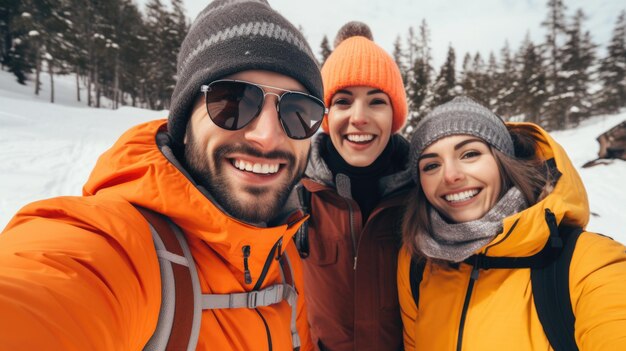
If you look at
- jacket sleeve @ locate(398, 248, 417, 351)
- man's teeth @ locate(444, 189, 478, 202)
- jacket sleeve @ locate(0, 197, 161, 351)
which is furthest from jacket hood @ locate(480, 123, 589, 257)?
jacket sleeve @ locate(0, 197, 161, 351)

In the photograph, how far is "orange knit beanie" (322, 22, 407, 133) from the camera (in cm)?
282

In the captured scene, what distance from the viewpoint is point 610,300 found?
4.33ft

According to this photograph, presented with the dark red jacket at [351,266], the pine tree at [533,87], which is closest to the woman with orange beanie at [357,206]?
the dark red jacket at [351,266]

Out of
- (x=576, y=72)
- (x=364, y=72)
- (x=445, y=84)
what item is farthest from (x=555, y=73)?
(x=364, y=72)

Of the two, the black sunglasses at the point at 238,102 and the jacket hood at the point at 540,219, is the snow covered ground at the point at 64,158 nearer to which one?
the black sunglasses at the point at 238,102

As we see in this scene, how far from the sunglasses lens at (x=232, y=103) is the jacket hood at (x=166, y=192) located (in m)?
0.32

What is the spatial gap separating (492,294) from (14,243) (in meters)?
2.21

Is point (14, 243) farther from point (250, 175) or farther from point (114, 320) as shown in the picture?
point (250, 175)

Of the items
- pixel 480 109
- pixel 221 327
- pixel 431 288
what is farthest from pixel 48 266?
pixel 480 109

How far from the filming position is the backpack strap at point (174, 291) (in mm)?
1035

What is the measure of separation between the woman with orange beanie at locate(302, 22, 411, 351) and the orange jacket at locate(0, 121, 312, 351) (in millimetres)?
996

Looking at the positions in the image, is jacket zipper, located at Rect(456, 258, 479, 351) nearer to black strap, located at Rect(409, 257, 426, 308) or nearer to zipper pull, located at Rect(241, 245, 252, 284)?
black strap, located at Rect(409, 257, 426, 308)

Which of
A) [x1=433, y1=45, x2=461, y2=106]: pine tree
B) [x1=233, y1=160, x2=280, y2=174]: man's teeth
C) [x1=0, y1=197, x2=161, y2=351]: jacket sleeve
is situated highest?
[x1=433, y1=45, x2=461, y2=106]: pine tree

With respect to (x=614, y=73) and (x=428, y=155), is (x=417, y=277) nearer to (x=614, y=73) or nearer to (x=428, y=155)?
(x=428, y=155)
